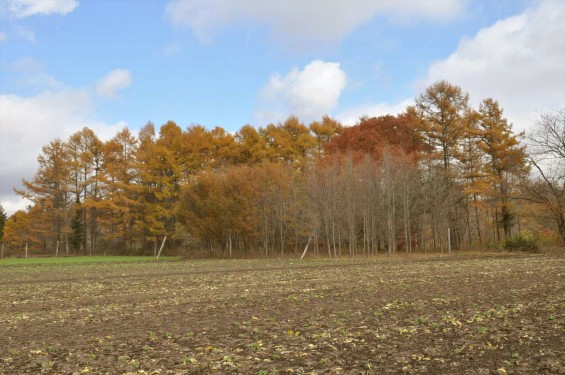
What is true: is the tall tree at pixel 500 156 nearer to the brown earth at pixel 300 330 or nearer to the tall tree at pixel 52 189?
the brown earth at pixel 300 330

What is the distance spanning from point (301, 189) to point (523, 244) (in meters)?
20.5

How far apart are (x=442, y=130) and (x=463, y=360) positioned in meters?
40.3

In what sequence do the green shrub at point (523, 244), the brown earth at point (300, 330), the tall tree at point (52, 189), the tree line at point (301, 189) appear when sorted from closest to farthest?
the brown earth at point (300, 330)
the green shrub at point (523, 244)
the tree line at point (301, 189)
the tall tree at point (52, 189)

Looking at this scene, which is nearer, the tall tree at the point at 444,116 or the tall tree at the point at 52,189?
the tall tree at the point at 444,116

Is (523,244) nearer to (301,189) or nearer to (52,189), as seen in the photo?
(301,189)

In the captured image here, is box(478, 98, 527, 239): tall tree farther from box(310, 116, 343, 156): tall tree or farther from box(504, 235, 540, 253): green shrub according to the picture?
box(310, 116, 343, 156): tall tree

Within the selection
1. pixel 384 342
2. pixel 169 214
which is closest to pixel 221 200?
pixel 169 214

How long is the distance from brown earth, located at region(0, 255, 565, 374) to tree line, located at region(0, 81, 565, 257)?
25156 millimetres

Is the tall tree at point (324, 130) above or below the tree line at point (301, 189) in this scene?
above

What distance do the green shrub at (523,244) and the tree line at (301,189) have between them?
1.83m

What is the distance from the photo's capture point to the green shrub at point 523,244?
122 ft

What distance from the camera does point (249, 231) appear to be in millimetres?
48062

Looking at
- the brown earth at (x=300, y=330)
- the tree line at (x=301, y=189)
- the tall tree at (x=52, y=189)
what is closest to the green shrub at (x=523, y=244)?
the tree line at (x=301, y=189)

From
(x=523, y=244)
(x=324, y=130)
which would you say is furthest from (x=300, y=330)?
(x=324, y=130)
